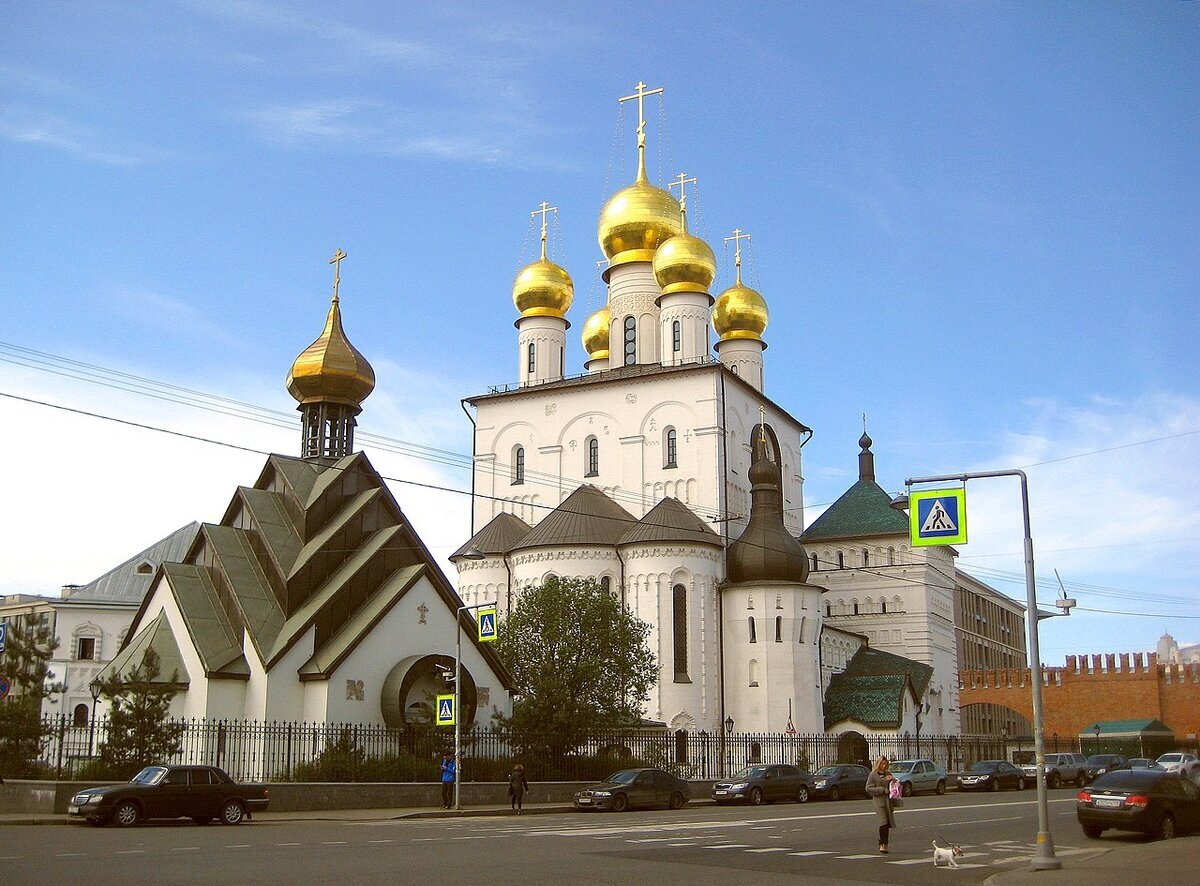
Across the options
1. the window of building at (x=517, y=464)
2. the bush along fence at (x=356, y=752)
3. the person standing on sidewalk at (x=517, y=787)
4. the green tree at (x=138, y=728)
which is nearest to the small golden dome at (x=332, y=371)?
the bush along fence at (x=356, y=752)

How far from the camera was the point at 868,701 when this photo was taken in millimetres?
48312

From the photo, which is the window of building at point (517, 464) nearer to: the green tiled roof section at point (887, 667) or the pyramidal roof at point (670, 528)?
the pyramidal roof at point (670, 528)

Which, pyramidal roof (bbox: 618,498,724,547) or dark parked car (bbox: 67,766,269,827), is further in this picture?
pyramidal roof (bbox: 618,498,724,547)

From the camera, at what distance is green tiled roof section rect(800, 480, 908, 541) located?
59.6 metres

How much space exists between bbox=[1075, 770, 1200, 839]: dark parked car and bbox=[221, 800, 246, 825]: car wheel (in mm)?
14297

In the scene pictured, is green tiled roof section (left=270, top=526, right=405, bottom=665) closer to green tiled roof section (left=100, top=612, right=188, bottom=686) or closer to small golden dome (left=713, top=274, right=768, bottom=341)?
green tiled roof section (left=100, top=612, right=188, bottom=686)

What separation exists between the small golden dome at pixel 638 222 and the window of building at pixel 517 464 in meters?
9.62

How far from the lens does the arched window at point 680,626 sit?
44312 mm

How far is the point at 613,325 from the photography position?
5500 cm

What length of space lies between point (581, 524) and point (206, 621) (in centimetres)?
1754

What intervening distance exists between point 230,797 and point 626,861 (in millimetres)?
9236

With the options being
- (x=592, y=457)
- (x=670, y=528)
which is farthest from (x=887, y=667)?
(x=592, y=457)

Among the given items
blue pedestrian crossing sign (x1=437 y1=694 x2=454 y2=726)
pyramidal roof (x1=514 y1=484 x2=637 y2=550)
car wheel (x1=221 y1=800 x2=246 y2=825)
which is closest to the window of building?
pyramidal roof (x1=514 y1=484 x2=637 y2=550)

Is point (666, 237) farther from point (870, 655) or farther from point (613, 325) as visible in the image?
point (870, 655)
